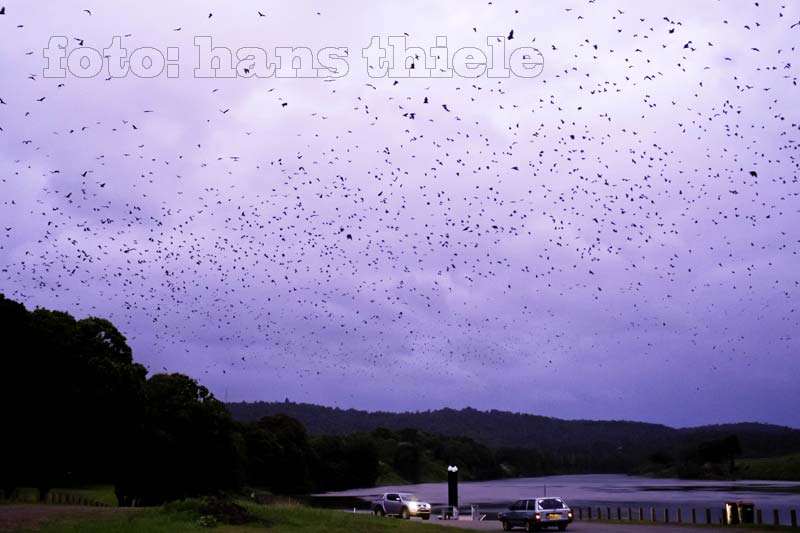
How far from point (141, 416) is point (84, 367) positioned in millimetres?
9086

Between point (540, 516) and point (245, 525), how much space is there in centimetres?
1931

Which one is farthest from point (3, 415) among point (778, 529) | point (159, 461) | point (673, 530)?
point (778, 529)

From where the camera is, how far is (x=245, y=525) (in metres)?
46.7

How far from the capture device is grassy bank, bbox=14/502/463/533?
4297cm

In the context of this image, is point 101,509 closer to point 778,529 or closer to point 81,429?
point 81,429

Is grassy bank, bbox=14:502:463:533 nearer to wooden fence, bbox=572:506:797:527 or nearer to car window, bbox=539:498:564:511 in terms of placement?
car window, bbox=539:498:564:511

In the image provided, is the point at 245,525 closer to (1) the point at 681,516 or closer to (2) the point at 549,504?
(2) the point at 549,504

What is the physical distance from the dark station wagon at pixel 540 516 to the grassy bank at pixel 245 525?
16.8 ft

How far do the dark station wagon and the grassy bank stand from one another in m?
5.13

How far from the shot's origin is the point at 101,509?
51938 millimetres

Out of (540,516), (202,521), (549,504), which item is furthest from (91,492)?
(202,521)

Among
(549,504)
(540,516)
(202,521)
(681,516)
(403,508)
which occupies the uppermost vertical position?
Answer: (549,504)

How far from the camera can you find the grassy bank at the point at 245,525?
43.0 m

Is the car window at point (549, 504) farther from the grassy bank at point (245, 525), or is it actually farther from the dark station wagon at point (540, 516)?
the grassy bank at point (245, 525)
